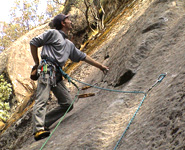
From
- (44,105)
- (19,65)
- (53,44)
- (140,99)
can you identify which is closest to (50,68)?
(53,44)

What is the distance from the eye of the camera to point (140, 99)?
369cm

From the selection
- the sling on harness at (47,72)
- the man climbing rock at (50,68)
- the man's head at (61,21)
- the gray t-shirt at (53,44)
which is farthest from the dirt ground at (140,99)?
the man's head at (61,21)

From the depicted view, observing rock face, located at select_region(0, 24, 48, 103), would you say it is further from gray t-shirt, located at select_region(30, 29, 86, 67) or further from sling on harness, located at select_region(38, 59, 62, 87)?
sling on harness, located at select_region(38, 59, 62, 87)

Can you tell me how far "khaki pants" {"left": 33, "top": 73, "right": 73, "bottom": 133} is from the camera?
4.47 metres

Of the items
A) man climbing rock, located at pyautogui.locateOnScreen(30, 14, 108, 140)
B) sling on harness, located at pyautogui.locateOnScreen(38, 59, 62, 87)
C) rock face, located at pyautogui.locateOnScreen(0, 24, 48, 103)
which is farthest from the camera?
rock face, located at pyautogui.locateOnScreen(0, 24, 48, 103)

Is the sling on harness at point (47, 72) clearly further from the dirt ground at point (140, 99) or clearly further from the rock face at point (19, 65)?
the rock face at point (19, 65)

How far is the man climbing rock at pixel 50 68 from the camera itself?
4.54 metres

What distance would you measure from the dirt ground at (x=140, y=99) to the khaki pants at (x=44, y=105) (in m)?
0.26

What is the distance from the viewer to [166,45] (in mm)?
4461

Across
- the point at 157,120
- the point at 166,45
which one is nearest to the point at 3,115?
the point at 166,45

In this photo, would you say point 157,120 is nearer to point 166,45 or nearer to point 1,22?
point 166,45

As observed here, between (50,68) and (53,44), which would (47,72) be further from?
(53,44)

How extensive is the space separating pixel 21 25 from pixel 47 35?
39.7 meters

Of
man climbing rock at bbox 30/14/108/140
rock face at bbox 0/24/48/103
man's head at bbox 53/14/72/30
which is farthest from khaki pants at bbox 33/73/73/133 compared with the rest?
rock face at bbox 0/24/48/103
